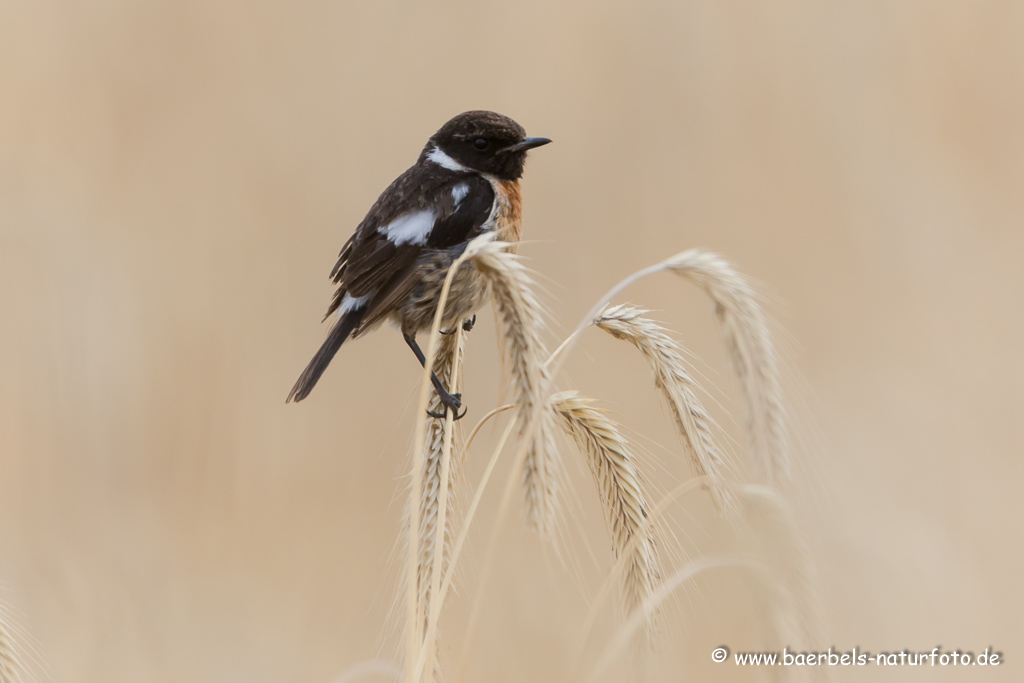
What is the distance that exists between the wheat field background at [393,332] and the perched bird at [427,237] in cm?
60

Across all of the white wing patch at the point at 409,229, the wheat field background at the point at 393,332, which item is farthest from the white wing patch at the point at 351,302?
the wheat field background at the point at 393,332

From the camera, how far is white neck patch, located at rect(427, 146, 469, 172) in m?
3.48

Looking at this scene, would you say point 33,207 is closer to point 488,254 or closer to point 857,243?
point 488,254

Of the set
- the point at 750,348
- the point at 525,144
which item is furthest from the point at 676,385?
the point at 525,144

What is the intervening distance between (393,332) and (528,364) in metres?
2.55

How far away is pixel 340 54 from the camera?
6.25 meters

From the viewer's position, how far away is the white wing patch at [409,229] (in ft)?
9.86

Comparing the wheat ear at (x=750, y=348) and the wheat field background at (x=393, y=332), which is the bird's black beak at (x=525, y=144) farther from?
the wheat ear at (x=750, y=348)

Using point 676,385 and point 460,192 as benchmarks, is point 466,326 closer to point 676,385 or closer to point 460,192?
point 460,192

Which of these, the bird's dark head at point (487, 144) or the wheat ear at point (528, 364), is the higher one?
the bird's dark head at point (487, 144)

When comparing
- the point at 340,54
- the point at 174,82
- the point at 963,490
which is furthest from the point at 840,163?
the point at 174,82

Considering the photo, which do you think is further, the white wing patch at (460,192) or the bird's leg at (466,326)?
the white wing patch at (460,192)

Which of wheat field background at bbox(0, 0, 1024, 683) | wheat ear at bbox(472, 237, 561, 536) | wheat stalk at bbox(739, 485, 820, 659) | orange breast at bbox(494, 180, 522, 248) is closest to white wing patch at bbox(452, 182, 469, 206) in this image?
orange breast at bbox(494, 180, 522, 248)

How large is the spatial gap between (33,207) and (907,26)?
20.0ft
